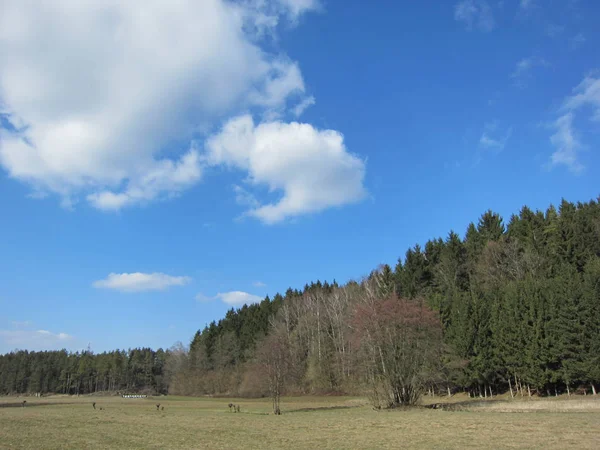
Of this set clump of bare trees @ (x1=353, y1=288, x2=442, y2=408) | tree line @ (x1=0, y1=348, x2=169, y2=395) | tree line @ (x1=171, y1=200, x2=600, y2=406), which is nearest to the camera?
clump of bare trees @ (x1=353, y1=288, x2=442, y2=408)

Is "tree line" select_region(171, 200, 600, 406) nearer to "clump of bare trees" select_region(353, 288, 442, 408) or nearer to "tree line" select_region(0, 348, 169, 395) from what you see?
"clump of bare trees" select_region(353, 288, 442, 408)

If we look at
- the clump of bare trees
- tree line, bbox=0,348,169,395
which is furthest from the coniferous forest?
tree line, bbox=0,348,169,395

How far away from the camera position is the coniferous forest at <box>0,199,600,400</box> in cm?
4091

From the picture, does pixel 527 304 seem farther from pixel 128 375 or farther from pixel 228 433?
pixel 128 375

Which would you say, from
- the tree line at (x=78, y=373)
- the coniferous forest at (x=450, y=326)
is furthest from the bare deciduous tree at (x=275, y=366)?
the tree line at (x=78, y=373)

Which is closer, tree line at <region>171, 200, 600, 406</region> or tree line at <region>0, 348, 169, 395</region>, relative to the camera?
tree line at <region>171, 200, 600, 406</region>

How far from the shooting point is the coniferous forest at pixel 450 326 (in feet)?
134

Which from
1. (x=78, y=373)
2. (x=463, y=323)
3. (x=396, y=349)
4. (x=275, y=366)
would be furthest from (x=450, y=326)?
(x=78, y=373)

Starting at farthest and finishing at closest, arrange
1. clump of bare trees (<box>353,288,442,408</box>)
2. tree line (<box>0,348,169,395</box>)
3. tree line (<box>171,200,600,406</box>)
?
tree line (<box>0,348,169,395</box>) < tree line (<box>171,200,600,406</box>) < clump of bare trees (<box>353,288,442,408</box>)

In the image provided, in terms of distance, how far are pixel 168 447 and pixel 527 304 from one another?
51456 mm

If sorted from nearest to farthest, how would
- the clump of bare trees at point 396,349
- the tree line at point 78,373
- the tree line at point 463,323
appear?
the clump of bare trees at point 396,349 < the tree line at point 463,323 < the tree line at point 78,373

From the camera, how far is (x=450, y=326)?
210ft

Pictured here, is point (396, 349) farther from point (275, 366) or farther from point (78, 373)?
point (78, 373)

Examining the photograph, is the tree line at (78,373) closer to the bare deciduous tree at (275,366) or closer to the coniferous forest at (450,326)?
the coniferous forest at (450,326)
